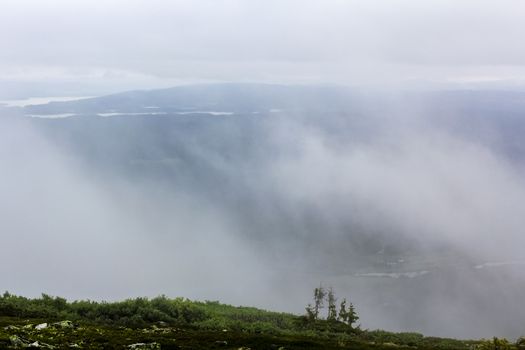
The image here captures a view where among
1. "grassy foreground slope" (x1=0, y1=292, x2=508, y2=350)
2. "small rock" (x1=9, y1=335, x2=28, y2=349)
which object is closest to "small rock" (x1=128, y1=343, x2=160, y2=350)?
"grassy foreground slope" (x1=0, y1=292, x2=508, y2=350)

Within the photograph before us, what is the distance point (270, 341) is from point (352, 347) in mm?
8740

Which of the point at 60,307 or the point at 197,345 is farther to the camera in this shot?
the point at 60,307

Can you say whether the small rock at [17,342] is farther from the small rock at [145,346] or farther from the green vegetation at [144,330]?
the small rock at [145,346]

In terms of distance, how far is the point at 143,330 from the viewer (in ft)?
148

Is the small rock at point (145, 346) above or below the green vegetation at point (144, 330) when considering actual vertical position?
below

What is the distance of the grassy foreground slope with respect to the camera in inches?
1287

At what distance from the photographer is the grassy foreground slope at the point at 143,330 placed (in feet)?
107

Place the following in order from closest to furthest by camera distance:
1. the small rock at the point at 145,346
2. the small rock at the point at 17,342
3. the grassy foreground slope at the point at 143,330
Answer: the small rock at the point at 17,342
the small rock at the point at 145,346
the grassy foreground slope at the point at 143,330

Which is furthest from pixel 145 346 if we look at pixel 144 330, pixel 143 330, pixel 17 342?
pixel 144 330

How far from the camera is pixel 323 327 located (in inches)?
2864

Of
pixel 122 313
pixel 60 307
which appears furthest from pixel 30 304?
pixel 122 313

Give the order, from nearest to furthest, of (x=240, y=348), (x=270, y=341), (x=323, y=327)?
(x=240, y=348), (x=270, y=341), (x=323, y=327)

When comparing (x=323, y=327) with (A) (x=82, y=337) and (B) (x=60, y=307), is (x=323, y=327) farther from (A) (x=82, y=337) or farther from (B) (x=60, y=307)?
(A) (x=82, y=337)

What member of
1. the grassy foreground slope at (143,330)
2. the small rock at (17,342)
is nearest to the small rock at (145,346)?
the grassy foreground slope at (143,330)
